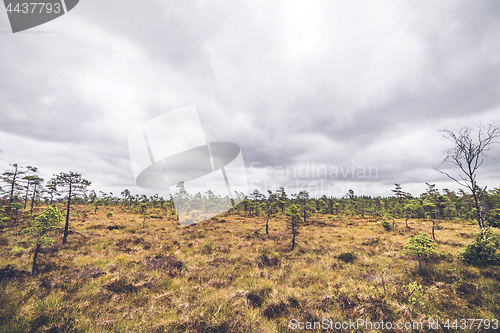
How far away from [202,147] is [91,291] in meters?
8.54

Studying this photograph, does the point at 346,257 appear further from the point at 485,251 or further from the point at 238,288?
the point at 238,288

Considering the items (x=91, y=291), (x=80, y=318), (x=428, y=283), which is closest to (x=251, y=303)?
(x=80, y=318)

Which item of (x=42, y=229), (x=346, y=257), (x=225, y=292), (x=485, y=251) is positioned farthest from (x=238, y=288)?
(x=485, y=251)

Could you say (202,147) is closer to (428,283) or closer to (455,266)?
(428,283)

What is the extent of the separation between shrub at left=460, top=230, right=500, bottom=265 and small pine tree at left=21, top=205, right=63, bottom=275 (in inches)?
1034

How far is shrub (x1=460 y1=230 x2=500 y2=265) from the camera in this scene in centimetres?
1026

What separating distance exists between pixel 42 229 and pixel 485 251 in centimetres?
2803

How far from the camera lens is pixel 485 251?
10609mm

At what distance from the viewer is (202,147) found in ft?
30.5

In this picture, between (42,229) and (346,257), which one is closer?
(42,229)

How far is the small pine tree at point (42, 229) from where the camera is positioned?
8.96 meters

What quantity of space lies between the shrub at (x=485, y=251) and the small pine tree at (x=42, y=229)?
86.1 feet

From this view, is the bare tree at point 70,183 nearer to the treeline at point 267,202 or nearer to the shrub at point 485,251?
the treeline at point 267,202

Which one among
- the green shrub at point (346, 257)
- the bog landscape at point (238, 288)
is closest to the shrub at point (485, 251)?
the bog landscape at point (238, 288)
